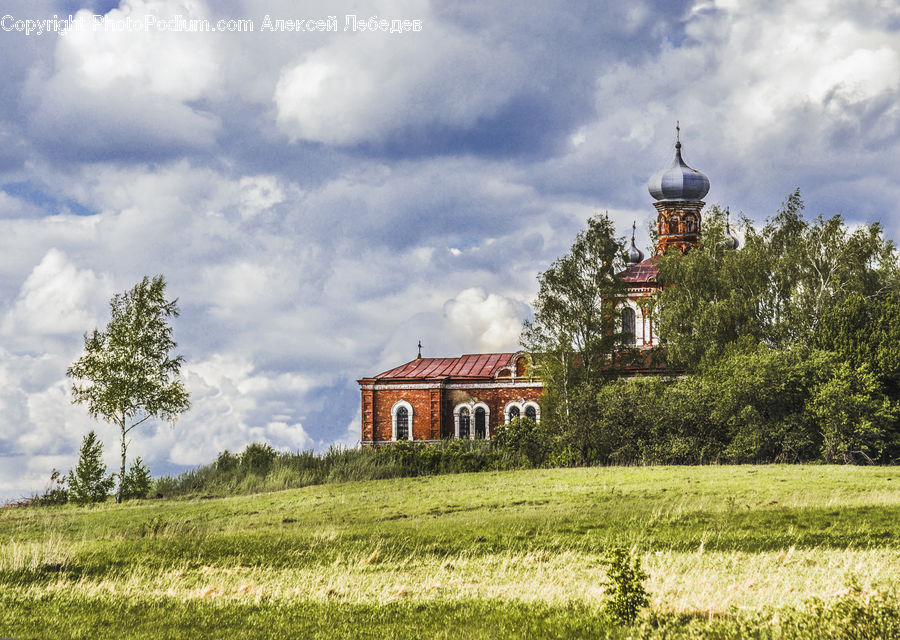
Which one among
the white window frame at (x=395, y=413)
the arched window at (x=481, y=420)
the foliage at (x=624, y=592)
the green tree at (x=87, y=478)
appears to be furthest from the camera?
the arched window at (x=481, y=420)

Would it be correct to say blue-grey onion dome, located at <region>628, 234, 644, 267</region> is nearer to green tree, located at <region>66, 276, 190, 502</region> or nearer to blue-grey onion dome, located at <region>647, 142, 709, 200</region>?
blue-grey onion dome, located at <region>647, 142, 709, 200</region>

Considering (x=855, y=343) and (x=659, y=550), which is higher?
(x=855, y=343)

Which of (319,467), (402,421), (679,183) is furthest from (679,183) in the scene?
(319,467)

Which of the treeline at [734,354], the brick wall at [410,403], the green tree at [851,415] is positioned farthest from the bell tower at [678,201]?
the green tree at [851,415]

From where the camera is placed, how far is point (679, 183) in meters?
48.8

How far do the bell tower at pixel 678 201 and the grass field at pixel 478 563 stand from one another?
26.2 meters

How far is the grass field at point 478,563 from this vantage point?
8688 mm

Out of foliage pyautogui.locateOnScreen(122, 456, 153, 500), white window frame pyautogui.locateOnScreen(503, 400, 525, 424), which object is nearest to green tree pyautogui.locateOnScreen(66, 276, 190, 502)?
foliage pyautogui.locateOnScreen(122, 456, 153, 500)

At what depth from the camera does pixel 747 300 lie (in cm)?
3781

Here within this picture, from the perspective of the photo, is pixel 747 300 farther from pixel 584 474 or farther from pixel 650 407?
pixel 584 474

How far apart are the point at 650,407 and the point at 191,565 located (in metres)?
20.9

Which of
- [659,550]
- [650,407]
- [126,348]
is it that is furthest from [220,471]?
[659,550]

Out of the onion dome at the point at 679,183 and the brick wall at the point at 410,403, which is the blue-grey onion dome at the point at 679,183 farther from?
the brick wall at the point at 410,403

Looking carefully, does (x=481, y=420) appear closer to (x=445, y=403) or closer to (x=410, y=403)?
(x=445, y=403)
